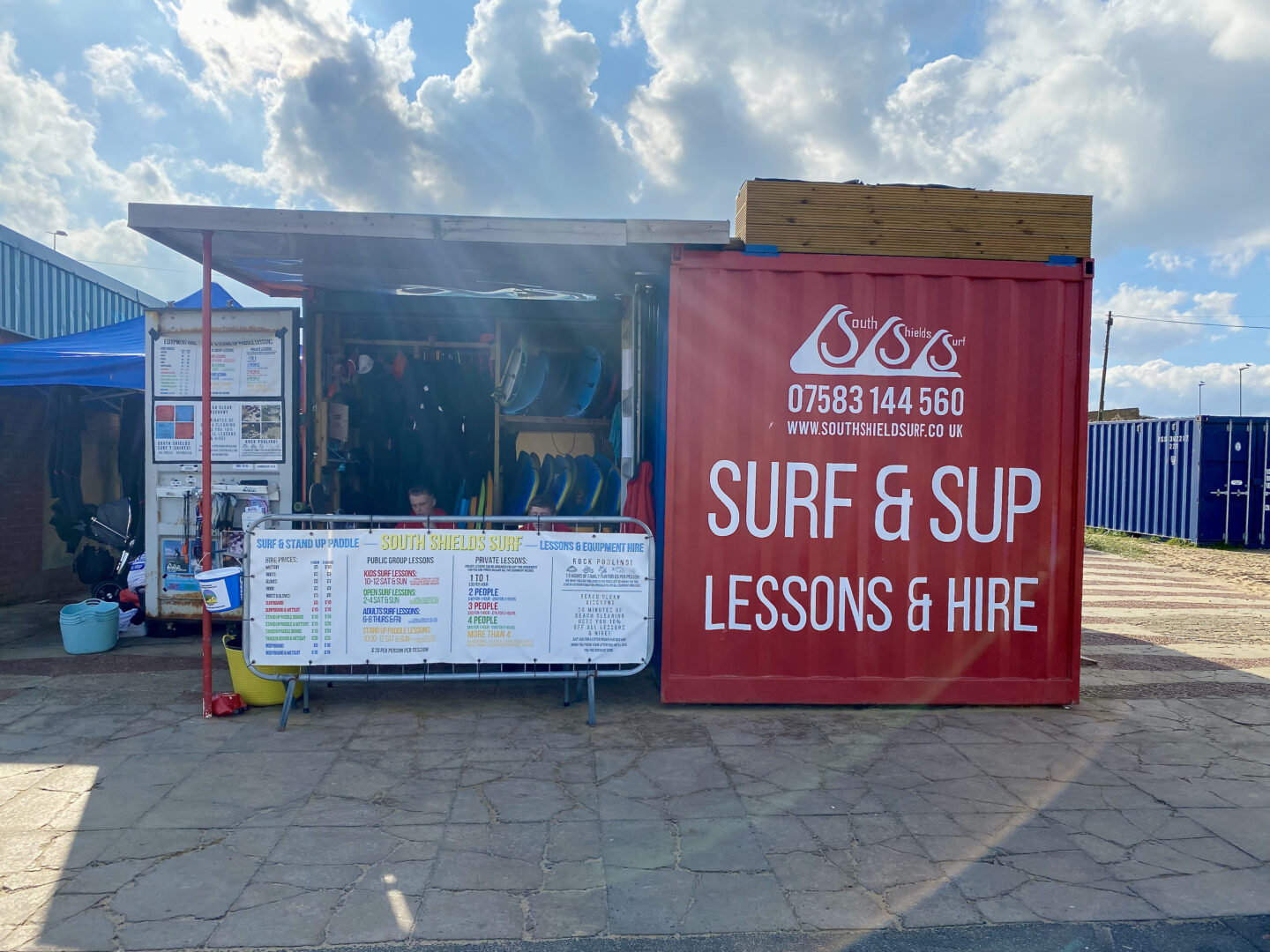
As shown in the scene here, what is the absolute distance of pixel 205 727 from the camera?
547 cm

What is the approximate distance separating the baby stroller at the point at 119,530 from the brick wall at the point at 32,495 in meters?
1.57

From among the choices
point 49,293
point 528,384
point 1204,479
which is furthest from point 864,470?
point 1204,479

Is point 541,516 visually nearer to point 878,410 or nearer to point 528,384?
point 878,410

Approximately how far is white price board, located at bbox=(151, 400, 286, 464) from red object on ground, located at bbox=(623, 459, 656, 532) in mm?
3271

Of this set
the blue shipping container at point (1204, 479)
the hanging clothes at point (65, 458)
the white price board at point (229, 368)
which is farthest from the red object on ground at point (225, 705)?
the blue shipping container at point (1204, 479)

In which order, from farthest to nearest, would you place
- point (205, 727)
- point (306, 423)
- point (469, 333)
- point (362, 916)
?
point (469, 333), point (306, 423), point (205, 727), point (362, 916)

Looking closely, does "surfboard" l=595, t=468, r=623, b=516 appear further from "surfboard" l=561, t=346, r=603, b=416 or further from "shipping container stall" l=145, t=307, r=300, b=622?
"shipping container stall" l=145, t=307, r=300, b=622

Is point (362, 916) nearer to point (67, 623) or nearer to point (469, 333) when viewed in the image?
point (67, 623)

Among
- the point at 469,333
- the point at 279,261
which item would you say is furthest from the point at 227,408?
the point at 469,333

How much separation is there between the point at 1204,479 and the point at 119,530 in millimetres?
19758

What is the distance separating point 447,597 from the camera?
18.8 feet

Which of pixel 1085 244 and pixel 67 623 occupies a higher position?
pixel 1085 244

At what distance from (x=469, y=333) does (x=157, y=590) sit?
3.65 m

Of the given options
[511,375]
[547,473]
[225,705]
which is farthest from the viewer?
[511,375]
